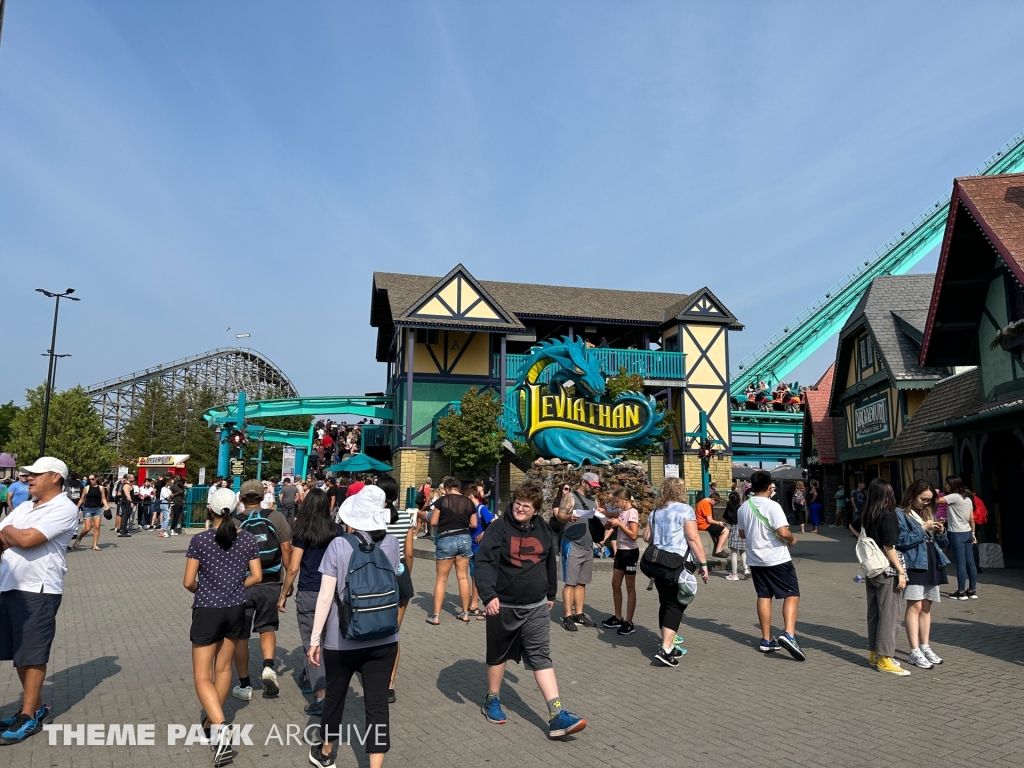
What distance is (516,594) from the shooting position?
5266 mm

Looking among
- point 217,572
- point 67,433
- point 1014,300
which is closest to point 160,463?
point 67,433

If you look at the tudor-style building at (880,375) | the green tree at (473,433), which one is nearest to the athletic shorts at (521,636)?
the green tree at (473,433)

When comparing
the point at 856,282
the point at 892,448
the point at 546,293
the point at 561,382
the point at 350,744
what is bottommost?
the point at 350,744

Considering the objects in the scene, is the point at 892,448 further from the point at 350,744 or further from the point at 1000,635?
the point at 350,744

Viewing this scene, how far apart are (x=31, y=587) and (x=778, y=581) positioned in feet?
20.7

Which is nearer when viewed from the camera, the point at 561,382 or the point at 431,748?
the point at 431,748

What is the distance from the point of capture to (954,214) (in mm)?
14266

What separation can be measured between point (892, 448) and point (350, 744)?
1931 cm

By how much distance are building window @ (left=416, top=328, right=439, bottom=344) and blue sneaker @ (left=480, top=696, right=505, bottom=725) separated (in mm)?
22061

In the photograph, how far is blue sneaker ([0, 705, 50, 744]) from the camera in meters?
4.82

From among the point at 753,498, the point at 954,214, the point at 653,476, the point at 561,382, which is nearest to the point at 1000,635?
the point at 753,498

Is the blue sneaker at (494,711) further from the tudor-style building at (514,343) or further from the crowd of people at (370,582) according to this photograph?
the tudor-style building at (514,343)

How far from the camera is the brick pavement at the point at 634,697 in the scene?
15.2 ft

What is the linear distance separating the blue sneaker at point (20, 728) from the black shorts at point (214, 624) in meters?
1.31
